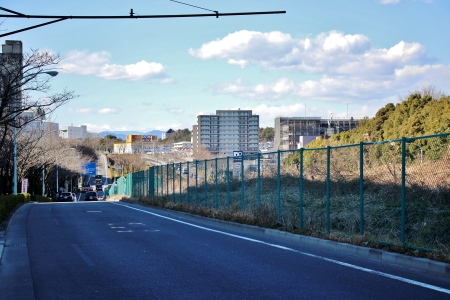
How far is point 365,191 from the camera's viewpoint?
1334cm

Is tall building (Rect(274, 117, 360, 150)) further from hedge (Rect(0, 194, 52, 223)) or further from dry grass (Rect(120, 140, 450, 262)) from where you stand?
dry grass (Rect(120, 140, 450, 262))

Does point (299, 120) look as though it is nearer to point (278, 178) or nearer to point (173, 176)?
point (173, 176)

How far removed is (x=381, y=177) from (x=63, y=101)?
16050 mm

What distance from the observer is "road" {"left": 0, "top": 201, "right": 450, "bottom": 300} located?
25.6ft

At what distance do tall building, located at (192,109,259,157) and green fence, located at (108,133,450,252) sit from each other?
81.7 metres

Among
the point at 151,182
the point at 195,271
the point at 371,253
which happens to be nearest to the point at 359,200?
the point at 371,253

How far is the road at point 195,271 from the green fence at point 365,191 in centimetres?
136

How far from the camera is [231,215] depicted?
1927 centimetres

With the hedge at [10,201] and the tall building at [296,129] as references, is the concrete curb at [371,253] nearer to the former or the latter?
the hedge at [10,201]

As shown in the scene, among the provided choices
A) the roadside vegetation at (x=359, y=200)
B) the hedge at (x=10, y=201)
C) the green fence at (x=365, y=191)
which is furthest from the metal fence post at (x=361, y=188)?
the hedge at (x=10, y=201)

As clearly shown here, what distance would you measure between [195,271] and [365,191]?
225 inches

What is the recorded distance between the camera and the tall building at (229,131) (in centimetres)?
10450

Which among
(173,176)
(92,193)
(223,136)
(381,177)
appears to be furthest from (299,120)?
(381,177)

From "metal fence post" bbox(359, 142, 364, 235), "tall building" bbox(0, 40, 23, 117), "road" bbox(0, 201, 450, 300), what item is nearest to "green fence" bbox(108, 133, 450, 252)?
"metal fence post" bbox(359, 142, 364, 235)
